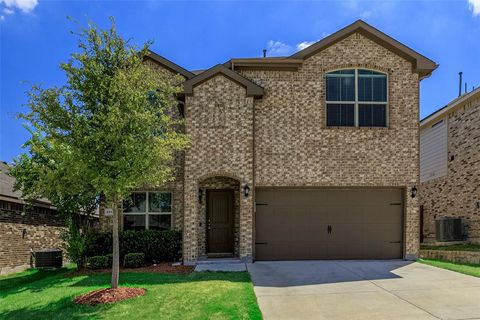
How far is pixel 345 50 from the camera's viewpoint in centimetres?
1327

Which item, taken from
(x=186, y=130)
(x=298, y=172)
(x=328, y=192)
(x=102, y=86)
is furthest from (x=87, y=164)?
(x=328, y=192)

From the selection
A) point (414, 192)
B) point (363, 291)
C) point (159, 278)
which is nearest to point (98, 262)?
point (159, 278)

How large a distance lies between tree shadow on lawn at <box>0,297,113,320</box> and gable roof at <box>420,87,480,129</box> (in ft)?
52.6

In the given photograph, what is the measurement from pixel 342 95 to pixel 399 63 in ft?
7.36

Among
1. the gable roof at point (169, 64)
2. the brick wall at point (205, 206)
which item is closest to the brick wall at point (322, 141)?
the brick wall at point (205, 206)

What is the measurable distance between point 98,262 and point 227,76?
7114mm

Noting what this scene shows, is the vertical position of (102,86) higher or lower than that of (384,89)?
lower

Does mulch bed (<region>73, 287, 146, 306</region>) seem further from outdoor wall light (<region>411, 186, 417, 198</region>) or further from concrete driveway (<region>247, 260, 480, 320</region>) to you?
outdoor wall light (<region>411, 186, 417, 198</region>)

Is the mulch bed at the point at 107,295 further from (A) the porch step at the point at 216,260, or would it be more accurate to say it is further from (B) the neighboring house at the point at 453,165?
(B) the neighboring house at the point at 453,165

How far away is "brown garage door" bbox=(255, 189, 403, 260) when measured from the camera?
507 inches

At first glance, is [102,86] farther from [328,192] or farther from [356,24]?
[356,24]

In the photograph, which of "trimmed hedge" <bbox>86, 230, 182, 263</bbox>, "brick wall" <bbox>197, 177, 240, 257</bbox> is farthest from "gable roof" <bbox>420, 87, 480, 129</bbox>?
"trimmed hedge" <bbox>86, 230, 182, 263</bbox>

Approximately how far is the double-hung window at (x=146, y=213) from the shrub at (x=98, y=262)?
159cm

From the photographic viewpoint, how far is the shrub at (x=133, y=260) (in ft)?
39.6
